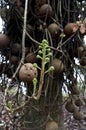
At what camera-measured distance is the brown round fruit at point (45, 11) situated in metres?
1.16

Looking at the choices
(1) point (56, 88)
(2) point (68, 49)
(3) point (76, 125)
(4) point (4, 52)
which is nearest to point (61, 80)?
(1) point (56, 88)

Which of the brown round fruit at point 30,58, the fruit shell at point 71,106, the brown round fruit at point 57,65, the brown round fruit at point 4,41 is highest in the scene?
the brown round fruit at point 4,41

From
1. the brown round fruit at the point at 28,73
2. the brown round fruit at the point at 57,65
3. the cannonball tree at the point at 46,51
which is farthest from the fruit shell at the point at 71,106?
the brown round fruit at the point at 28,73

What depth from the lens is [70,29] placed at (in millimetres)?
1142

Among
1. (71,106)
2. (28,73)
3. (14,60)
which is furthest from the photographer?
(71,106)

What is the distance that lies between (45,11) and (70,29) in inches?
4.2

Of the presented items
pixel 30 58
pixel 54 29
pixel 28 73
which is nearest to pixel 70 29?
pixel 54 29

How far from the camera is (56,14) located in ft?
4.04

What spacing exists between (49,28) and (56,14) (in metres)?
0.10

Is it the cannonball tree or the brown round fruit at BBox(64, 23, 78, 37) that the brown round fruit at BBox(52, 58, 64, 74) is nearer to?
the cannonball tree

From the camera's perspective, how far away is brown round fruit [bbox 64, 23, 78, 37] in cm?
112

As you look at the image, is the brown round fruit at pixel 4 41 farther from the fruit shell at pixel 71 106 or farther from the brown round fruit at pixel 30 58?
the fruit shell at pixel 71 106

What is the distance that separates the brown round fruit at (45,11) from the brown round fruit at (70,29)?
0.08 meters

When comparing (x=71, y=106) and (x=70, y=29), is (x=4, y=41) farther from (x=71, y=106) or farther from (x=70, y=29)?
(x=71, y=106)
